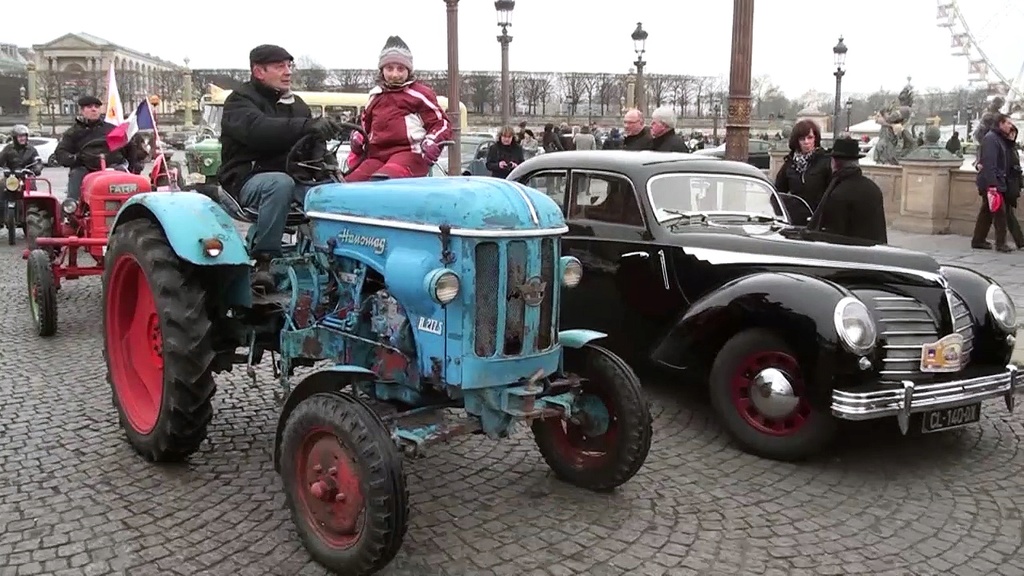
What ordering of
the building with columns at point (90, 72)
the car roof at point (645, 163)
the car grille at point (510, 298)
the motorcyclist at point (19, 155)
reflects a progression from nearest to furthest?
the car grille at point (510, 298), the car roof at point (645, 163), the motorcyclist at point (19, 155), the building with columns at point (90, 72)

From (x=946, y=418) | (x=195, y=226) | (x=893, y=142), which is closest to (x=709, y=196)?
(x=946, y=418)

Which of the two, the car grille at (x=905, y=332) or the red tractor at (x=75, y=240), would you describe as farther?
the red tractor at (x=75, y=240)

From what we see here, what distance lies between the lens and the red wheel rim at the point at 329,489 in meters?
3.38

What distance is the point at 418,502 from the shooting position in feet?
13.8

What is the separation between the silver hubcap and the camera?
4902 millimetres

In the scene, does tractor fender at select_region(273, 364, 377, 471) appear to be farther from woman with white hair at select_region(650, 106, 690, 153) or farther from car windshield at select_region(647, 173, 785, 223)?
woman with white hair at select_region(650, 106, 690, 153)

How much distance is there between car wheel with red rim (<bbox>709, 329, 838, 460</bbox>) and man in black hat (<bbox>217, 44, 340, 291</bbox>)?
265 cm

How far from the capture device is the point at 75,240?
25.5ft

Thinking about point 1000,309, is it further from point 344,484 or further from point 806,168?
point 344,484

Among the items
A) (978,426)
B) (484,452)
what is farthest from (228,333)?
(978,426)

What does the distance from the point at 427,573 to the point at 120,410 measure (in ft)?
7.90

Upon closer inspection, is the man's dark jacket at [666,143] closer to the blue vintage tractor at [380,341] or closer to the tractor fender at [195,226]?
the blue vintage tractor at [380,341]

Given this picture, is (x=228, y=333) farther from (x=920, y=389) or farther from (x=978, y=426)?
(x=978, y=426)

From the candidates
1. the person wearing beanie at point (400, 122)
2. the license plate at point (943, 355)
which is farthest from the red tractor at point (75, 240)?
the license plate at point (943, 355)
